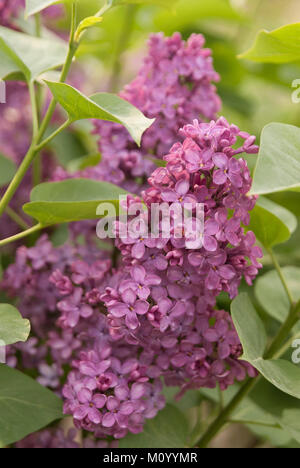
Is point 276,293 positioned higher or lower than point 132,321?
lower

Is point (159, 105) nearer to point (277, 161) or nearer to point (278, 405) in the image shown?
point (277, 161)

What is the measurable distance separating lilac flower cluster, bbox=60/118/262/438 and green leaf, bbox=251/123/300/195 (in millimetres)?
33

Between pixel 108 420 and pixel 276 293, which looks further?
pixel 276 293

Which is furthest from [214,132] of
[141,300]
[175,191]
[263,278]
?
[263,278]

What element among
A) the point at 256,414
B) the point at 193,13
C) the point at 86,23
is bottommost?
the point at 256,414

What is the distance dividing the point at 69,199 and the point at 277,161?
260mm

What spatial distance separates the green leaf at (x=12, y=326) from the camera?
0.52 m

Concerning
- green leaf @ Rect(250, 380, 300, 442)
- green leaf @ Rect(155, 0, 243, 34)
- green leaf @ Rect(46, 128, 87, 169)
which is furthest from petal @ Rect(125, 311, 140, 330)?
green leaf @ Rect(155, 0, 243, 34)

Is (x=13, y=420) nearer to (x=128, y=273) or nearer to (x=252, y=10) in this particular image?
(x=128, y=273)

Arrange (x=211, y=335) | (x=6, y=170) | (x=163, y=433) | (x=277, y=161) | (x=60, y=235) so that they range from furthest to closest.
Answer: (x=60, y=235) < (x=6, y=170) < (x=163, y=433) < (x=211, y=335) < (x=277, y=161)

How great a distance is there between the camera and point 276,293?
737mm

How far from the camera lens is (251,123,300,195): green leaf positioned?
0.45 metres

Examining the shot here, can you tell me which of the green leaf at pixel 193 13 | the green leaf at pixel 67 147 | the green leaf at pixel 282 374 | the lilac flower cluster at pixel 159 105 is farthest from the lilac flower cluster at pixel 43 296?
the green leaf at pixel 193 13

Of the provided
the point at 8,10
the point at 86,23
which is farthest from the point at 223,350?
the point at 8,10
